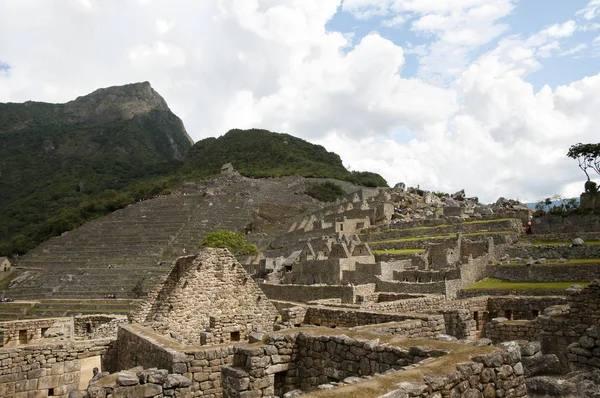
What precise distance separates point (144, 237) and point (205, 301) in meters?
75.7

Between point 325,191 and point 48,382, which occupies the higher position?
point 325,191

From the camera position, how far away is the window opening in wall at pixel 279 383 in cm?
608

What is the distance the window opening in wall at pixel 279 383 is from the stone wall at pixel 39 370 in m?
4.99

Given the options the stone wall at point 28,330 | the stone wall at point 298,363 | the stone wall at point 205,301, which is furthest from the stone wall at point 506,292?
the stone wall at point 28,330

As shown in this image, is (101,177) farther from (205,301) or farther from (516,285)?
(205,301)

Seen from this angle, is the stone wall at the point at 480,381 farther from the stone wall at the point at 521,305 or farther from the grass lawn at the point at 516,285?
the grass lawn at the point at 516,285

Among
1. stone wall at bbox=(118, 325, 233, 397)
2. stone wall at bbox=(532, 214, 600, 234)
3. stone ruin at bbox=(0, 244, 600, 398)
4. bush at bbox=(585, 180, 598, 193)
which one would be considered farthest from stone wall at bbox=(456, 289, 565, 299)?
bush at bbox=(585, 180, 598, 193)

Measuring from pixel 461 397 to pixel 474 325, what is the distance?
293 inches

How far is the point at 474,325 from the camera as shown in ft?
36.8

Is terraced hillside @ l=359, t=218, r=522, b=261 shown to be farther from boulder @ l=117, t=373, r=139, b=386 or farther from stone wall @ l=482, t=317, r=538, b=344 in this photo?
boulder @ l=117, t=373, r=139, b=386

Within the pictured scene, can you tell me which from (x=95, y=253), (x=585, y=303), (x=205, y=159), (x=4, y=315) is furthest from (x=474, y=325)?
(x=205, y=159)

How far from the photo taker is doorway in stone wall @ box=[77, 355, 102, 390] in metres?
9.37

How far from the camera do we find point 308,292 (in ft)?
82.0

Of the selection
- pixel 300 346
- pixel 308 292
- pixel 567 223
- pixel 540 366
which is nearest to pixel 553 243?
pixel 567 223
